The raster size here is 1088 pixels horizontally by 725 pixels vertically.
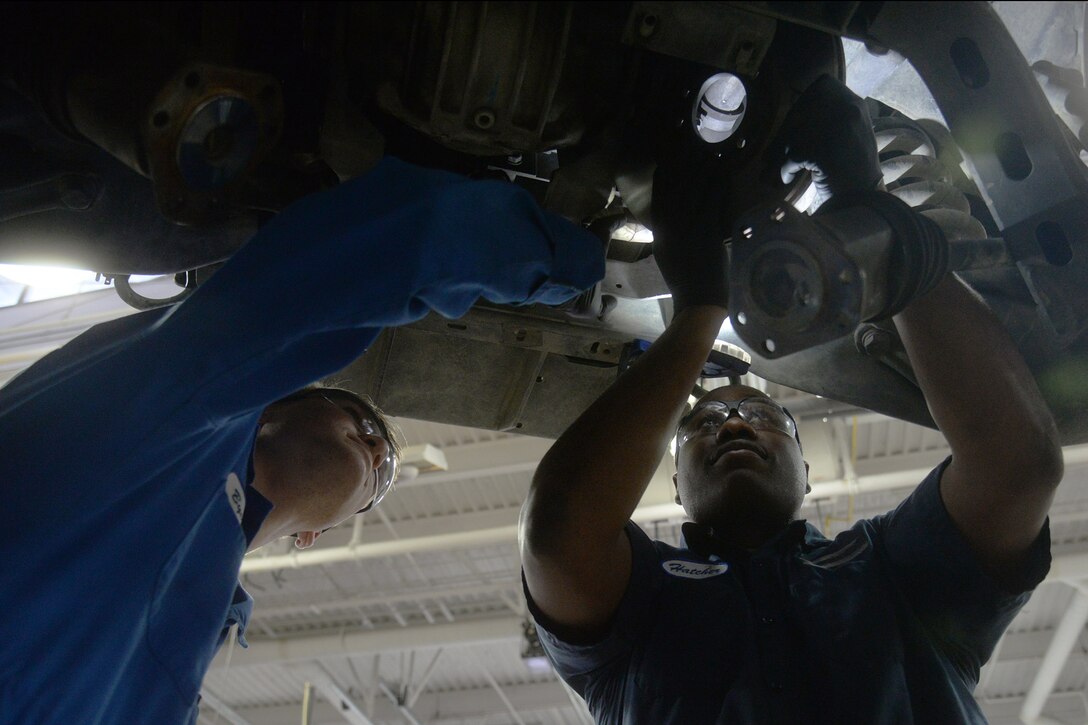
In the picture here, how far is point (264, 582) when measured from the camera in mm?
8680

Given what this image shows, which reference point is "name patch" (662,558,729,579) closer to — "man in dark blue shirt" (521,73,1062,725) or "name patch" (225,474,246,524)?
"man in dark blue shirt" (521,73,1062,725)

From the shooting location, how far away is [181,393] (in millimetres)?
1131

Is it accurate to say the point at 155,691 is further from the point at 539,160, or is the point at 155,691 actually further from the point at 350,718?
the point at 350,718

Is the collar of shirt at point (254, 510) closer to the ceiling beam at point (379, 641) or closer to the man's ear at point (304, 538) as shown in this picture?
the man's ear at point (304, 538)

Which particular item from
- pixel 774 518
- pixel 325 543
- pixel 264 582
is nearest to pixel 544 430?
pixel 774 518

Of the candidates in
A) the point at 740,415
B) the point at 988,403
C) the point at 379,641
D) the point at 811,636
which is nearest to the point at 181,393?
the point at 811,636

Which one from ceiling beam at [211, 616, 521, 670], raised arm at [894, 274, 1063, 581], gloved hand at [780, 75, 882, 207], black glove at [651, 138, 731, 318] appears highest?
gloved hand at [780, 75, 882, 207]

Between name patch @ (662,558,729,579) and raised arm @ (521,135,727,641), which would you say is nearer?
raised arm @ (521,135,727,641)

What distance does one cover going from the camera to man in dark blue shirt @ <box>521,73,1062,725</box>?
1461 mm

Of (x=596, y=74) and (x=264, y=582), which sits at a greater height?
(x=596, y=74)

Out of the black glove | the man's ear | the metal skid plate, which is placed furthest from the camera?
the man's ear

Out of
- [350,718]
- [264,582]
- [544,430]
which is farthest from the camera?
[350,718]

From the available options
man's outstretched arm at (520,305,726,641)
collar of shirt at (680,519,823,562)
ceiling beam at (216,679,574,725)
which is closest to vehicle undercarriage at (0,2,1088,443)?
man's outstretched arm at (520,305,726,641)

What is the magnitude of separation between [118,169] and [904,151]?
134 centimetres
